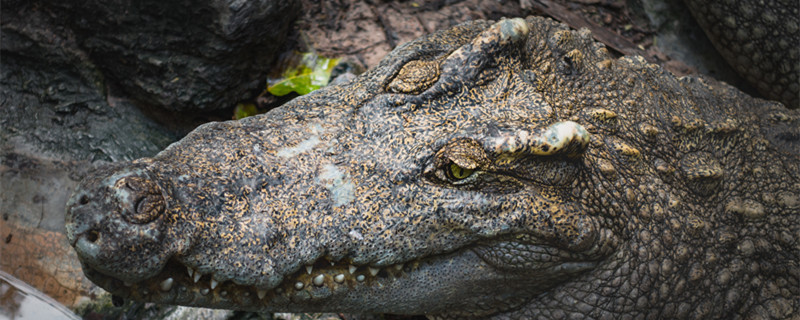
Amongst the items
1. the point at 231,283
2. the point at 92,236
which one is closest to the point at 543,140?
the point at 231,283

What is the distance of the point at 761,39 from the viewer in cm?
393

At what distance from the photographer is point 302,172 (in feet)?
7.63

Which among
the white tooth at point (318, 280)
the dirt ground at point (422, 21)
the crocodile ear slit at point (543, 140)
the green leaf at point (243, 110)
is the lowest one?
the green leaf at point (243, 110)

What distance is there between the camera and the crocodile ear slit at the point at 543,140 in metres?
2.36

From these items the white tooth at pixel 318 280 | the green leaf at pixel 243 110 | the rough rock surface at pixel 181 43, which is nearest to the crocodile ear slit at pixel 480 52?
the white tooth at pixel 318 280

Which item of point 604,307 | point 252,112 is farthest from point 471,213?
point 252,112

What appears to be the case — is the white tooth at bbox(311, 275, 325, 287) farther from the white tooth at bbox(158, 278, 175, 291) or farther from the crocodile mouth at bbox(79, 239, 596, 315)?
the white tooth at bbox(158, 278, 175, 291)

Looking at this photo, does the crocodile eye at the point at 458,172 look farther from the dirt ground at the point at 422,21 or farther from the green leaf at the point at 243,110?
the green leaf at the point at 243,110

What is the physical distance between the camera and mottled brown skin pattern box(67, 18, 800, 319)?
2.16 m

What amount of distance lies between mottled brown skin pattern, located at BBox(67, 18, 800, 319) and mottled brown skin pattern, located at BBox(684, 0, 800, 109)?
3.29 ft

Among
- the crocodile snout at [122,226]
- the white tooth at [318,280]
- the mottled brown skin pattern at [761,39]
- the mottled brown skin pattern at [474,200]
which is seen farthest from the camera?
the mottled brown skin pattern at [761,39]

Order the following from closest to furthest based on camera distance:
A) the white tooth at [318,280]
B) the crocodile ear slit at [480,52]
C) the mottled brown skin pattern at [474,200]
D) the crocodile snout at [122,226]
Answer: the crocodile snout at [122,226] → the mottled brown skin pattern at [474,200] → the white tooth at [318,280] → the crocodile ear slit at [480,52]

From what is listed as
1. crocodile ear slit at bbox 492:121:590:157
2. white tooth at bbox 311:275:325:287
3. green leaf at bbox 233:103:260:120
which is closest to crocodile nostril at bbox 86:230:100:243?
white tooth at bbox 311:275:325:287

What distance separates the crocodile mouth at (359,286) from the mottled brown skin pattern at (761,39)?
2.21 metres
